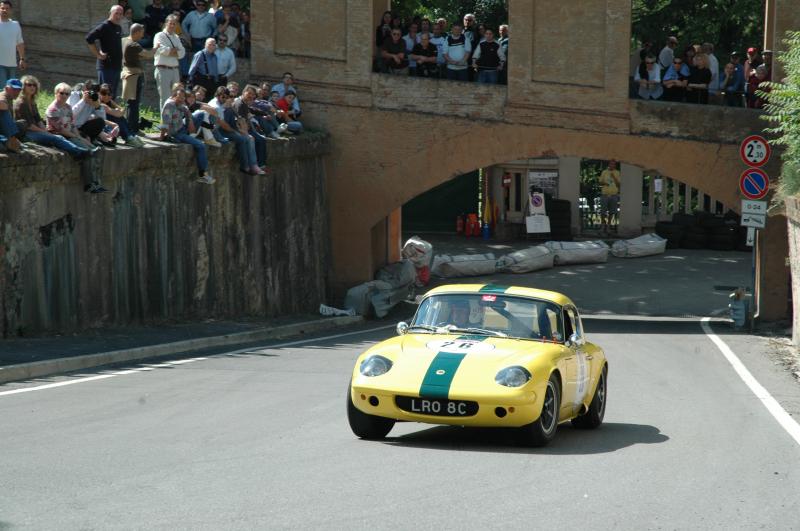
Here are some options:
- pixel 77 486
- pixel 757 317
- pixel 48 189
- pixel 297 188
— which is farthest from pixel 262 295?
pixel 77 486

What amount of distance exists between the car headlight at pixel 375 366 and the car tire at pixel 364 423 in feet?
0.88

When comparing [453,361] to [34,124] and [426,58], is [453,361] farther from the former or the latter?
[426,58]

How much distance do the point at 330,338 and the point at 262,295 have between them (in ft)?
12.4

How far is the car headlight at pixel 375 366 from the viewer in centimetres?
1166

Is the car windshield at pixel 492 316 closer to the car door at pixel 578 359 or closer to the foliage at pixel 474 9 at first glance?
the car door at pixel 578 359

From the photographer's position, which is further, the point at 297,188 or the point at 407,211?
the point at 407,211

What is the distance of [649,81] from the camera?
32.0 metres

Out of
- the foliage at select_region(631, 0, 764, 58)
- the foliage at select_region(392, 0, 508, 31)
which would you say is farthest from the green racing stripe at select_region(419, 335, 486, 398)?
the foliage at select_region(392, 0, 508, 31)

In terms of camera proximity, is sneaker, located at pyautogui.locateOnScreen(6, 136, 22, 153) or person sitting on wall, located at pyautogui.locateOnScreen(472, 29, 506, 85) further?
person sitting on wall, located at pyautogui.locateOnScreen(472, 29, 506, 85)

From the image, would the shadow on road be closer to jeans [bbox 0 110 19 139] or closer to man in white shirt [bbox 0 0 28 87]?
jeans [bbox 0 110 19 139]

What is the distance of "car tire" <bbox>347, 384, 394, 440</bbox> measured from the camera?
11.6m

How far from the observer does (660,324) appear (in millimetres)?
30328

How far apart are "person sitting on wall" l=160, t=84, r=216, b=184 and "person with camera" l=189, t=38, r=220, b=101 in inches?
198

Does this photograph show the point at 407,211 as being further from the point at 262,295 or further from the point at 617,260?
the point at 262,295
